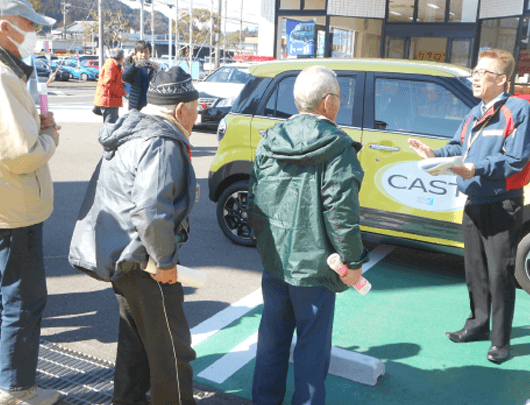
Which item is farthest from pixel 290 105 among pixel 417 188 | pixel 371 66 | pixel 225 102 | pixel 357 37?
pixel 357 37

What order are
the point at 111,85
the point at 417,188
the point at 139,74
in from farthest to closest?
the point at 111,85, the point at 139,74, the point at 417,188

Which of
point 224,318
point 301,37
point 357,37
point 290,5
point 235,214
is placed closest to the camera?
point 224,318

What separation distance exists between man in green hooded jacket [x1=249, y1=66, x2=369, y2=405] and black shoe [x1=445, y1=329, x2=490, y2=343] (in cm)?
159

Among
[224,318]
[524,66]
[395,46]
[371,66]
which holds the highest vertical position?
[395,46]

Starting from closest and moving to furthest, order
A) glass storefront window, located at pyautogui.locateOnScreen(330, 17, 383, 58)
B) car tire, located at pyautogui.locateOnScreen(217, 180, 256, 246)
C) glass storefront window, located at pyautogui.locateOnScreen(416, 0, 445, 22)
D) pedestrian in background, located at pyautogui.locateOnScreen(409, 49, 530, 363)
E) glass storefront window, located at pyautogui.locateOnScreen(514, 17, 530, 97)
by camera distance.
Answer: pedestrian in background, located at pyautogui.locateOnScreen(409, 49, 530, 363) → car tire, located at pyautogui.locateOnScreen(217, 180, 256, 246) → glass storefront window, located at pyautogui.locateOnScreen(514, 17, 530, 97) → glass storefront window, located at pyautogui.locateOnScreen(416, 0, 445, 22) → glass storefront window, located at pyautogui.locateOnScreen(330, 17, 383, 58)

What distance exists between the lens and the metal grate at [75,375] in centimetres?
315

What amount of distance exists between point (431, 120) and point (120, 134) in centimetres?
333

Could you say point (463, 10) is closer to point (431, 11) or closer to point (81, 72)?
point (431, 11)

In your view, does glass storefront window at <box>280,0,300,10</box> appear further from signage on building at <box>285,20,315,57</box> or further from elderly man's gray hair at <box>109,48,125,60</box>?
elderly man's gray hair at <box>109,48,125,60</box>

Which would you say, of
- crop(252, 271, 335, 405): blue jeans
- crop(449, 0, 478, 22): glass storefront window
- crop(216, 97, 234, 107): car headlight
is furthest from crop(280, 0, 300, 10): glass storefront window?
crop(252, 271, 335, 405): blue jeans

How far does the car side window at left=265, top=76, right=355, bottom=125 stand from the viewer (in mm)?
5367

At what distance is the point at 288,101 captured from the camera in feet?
18.3

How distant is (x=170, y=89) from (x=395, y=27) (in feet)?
49.9

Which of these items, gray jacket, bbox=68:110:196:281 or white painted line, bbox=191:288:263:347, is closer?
gray jacket, bbox=68:110:196:281
